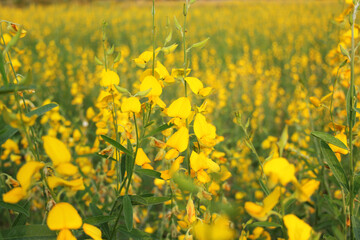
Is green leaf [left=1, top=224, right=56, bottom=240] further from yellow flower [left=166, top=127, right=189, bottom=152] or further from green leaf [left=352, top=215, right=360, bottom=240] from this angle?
green leaf [left=352, top=215, right=360, bottom=240]

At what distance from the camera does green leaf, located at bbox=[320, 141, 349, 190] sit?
2.99 ft

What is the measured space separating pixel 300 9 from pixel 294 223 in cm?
1267

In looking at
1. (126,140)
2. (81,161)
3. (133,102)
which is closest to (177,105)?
(133,102)

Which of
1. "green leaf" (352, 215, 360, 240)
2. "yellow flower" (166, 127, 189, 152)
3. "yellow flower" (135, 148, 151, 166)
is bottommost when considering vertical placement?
"green leaf" (352, 215, 360, 240)

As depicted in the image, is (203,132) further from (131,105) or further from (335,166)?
(335,166)

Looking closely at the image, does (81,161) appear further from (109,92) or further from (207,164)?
(207,164)

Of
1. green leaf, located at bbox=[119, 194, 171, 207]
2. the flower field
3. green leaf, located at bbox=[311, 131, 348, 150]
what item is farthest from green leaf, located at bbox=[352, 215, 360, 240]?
green leaf, located at bbox=[119, 194, 171, 207]

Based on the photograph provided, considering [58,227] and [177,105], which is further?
[177,105]

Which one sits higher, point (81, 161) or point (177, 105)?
point (177, 105)

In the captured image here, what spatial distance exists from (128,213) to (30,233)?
0.23 meters

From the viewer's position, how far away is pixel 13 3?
20797 millimetres

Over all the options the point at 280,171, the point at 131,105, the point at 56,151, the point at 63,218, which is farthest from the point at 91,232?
the point at 280,171

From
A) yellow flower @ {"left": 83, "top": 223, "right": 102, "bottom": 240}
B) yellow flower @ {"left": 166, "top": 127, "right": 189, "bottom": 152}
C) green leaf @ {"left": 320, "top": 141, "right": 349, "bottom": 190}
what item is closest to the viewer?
Result: yellow flower @ {"left": 83, "top": 223, "right": 102, "bottom": 240}

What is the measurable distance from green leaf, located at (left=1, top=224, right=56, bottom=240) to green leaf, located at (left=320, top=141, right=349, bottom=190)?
763mm
